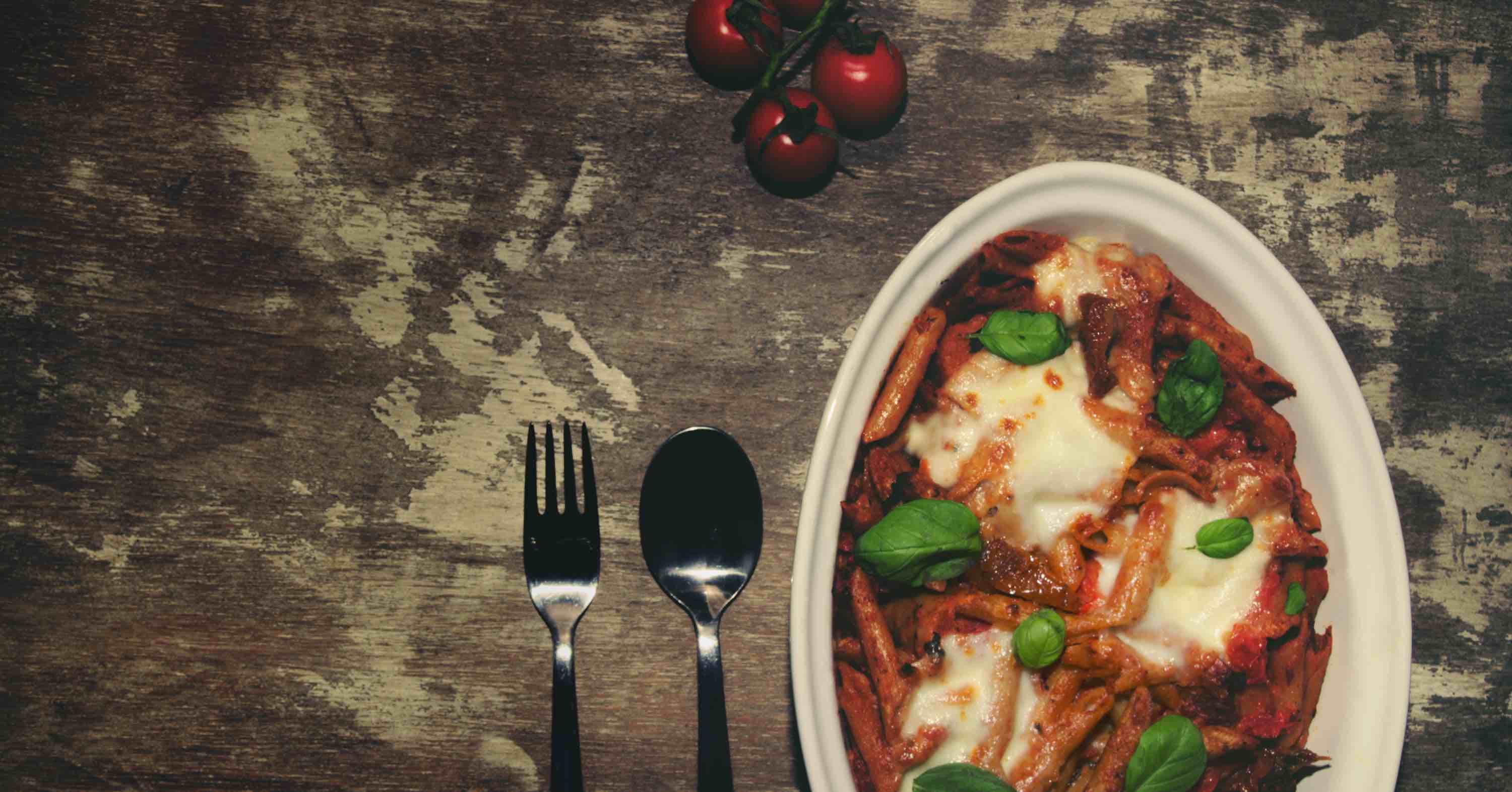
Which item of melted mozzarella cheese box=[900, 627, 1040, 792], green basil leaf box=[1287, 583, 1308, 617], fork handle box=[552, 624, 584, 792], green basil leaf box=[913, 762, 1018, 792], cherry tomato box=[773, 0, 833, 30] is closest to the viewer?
green basil leaf box=[913, 762, 1018, 792]

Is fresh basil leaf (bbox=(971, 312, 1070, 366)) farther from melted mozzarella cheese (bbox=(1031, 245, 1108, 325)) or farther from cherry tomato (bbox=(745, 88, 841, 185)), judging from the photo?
cherry tomato (bbox=(745, 88, 841, 185))

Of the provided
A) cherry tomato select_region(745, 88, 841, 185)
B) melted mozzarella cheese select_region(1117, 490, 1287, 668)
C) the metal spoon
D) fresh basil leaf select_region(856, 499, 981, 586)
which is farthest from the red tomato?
melted mozzarella cheese select_region(1117, 490, 1287, 668)

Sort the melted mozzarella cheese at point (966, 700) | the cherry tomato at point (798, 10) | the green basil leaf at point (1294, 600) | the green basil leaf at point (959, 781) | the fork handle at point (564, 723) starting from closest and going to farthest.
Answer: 1. the green basil leaf at point (959, 781)
2. the melted mozzarella cheese at point (966, 700)
3. the green basil leaf at point (1294, 600)
4. the fork handle at point (564, 723)
5. the cherry tomato at point (798, 10)

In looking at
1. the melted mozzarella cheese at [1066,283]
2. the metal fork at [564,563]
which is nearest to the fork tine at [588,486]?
the metal fork at [564,563]

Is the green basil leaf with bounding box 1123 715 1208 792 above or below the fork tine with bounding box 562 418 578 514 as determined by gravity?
above

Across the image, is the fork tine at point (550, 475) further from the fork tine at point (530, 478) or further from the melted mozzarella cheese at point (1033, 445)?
the melted mozzarella cheese at point (1033, 445)

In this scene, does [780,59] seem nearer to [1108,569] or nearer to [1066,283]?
[1066,283]

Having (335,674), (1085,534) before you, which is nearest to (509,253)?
(335,674)
